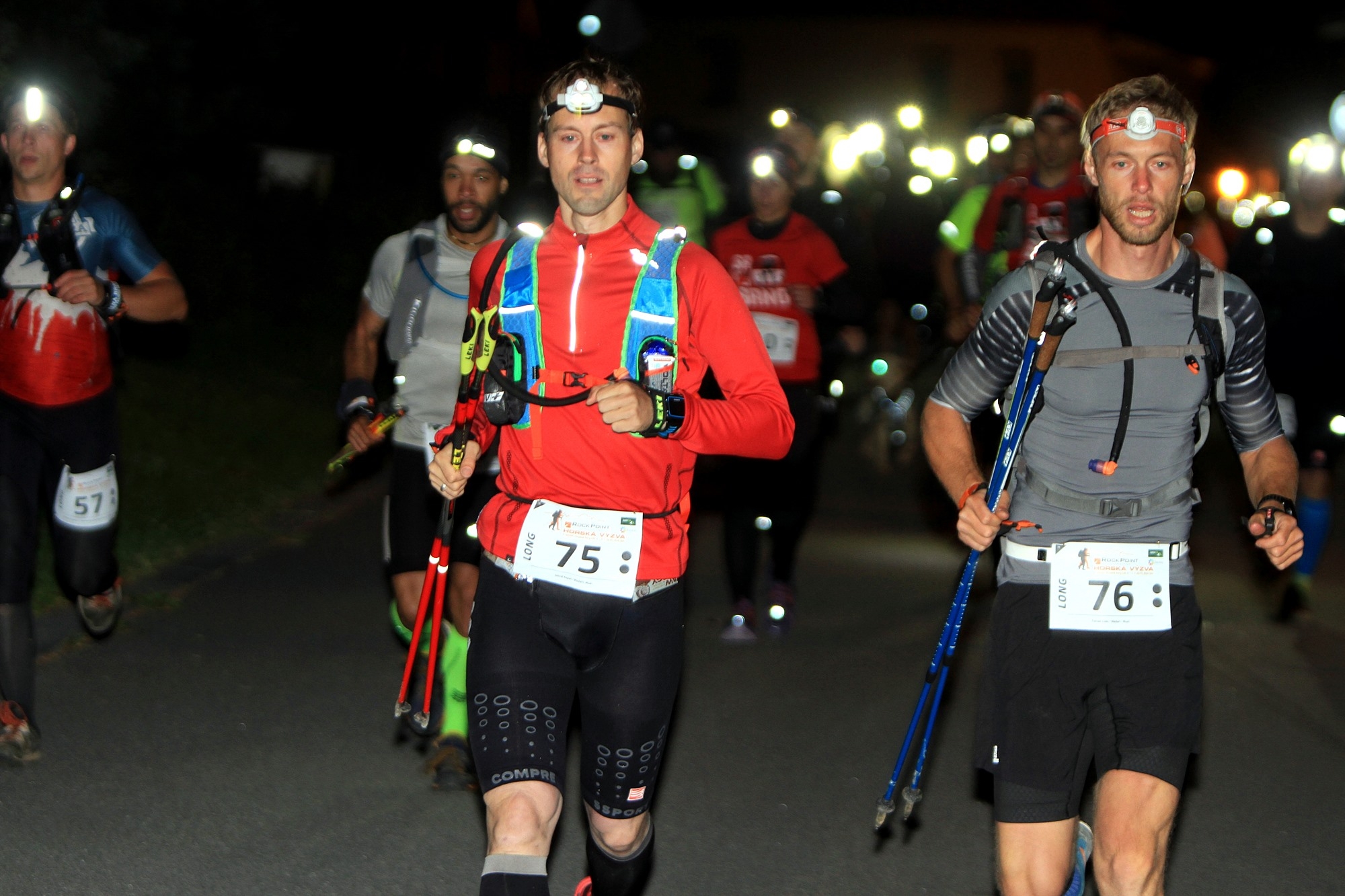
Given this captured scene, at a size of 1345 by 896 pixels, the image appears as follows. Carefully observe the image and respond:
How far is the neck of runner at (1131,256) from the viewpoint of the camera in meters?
3.72

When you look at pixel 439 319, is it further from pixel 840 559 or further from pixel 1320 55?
pixel 1320 55

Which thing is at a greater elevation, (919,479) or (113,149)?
(113,149)

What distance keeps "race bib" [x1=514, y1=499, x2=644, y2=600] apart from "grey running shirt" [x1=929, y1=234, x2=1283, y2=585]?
891mm

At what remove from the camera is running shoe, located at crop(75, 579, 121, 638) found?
6688 mm

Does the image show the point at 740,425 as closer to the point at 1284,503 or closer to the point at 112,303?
→ the point at 1284,503

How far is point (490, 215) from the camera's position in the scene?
5.75 meters

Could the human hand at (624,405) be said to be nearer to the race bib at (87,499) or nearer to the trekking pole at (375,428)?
the trekking pole at (375,428)

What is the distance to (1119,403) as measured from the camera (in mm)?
3693

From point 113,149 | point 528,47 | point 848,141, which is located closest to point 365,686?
point 848,141

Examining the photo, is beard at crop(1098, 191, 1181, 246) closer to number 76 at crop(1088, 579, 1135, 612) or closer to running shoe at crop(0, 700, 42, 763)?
number 76 at crop(1088, 579, 1135, 612)

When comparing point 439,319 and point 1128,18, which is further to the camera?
point 1128,18

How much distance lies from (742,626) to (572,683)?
4336 mm

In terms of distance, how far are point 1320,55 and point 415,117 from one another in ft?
117

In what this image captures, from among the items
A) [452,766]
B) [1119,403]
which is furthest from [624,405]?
[452,766]
